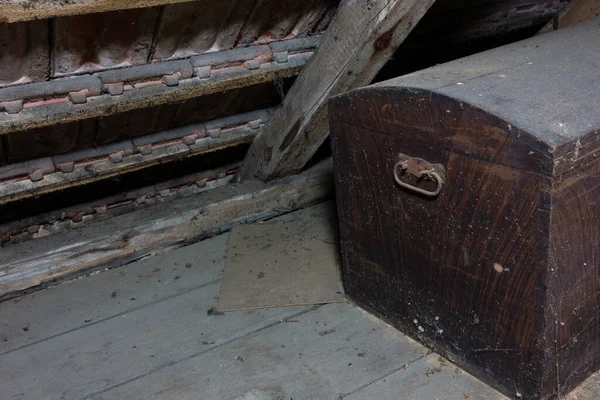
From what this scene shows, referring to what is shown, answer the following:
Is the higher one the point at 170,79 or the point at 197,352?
the point at 170,79

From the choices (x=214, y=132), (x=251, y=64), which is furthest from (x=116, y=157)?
(x=251, y=64)

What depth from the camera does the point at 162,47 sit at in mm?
1776

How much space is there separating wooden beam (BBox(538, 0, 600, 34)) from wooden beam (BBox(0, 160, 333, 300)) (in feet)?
3.70

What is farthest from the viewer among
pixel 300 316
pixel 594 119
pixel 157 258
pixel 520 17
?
pixel 520 17

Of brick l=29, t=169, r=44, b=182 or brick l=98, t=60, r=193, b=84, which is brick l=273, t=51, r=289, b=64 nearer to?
brick l=98, t=60, r=193, b=84

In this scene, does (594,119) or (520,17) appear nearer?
(594,119)

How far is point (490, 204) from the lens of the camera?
1316 millimetres

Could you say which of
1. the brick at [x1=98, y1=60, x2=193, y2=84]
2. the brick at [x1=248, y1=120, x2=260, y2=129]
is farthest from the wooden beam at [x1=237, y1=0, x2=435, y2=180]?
the brick at [x1=98, y1=60, x2=193, y2=84]

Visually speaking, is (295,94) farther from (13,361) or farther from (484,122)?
(13,361)

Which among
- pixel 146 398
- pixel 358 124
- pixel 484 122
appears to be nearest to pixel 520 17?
pixel 358 124

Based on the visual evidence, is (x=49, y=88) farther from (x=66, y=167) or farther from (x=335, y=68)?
(x=335, y=68)

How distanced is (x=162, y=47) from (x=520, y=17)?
1667 millimetres

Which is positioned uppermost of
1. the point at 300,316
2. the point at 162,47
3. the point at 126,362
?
the point at 162,47

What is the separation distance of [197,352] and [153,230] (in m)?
0.73
